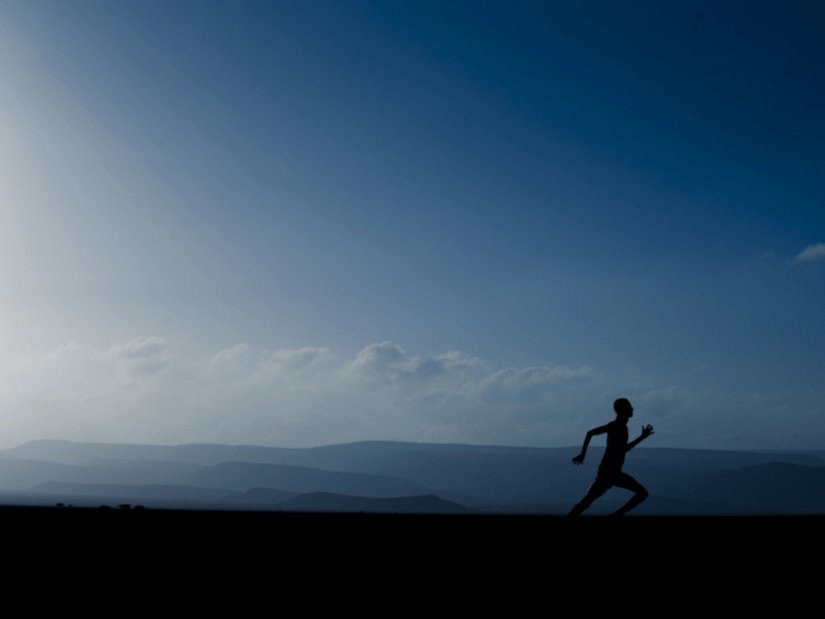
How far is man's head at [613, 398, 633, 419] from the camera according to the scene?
9.51 metres

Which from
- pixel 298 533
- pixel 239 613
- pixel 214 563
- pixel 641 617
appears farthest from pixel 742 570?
pixel 298 533

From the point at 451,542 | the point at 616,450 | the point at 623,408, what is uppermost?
the point at 623,408

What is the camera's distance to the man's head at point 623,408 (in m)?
9.51

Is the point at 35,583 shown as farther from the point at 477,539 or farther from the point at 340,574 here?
the point at 477,539

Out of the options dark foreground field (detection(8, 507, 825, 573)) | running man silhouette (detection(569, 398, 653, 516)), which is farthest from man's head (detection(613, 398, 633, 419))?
dark foreground field (detection(8, 507, 825, 573))

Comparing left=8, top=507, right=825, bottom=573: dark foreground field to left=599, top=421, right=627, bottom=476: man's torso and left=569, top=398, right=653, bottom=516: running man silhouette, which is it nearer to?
left=569, top=398, right=653, bottom=516: running man silhouette

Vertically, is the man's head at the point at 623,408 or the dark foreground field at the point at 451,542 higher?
the man's head at the point at 623,408

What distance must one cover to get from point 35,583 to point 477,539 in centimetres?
456

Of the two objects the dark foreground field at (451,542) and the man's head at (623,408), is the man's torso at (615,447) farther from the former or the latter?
the dark foreground field at (451,542)

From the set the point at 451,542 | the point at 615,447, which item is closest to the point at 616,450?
the point at 615,447

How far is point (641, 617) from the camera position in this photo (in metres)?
3.38

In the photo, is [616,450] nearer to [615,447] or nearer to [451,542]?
[615,447]

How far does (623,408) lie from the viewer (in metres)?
9.52

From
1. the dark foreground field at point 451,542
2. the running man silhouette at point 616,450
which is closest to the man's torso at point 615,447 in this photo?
the running man silhouette at point 616,450
